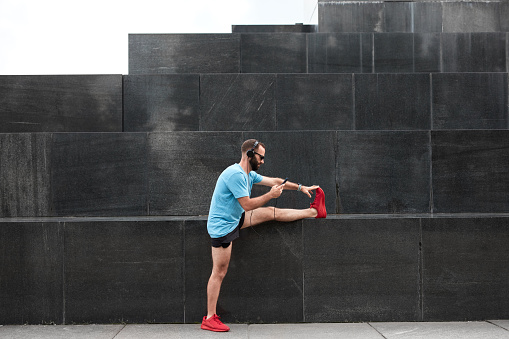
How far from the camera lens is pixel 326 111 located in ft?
31.1

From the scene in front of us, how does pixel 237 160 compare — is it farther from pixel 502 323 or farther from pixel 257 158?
pixel 502 323

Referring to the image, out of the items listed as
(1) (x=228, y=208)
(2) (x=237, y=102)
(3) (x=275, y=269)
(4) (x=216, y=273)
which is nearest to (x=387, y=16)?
(2) (x=237, y=102)

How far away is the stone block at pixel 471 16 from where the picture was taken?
11.6 meters

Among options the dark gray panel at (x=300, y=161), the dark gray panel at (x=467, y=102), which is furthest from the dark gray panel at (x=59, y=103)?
the dark gray panel at (x=467, y=102)

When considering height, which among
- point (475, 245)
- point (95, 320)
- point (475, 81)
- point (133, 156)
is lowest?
point (95, 320)

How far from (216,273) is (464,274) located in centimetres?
348

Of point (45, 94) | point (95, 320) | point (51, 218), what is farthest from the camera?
point (45, 94)

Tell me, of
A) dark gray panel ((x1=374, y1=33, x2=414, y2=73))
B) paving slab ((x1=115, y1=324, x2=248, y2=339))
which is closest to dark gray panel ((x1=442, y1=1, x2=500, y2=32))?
dark gray panel ((x1=374, y1=33, x2=414, y2=73))

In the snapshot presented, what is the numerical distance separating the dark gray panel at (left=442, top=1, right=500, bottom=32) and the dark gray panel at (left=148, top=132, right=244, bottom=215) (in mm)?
6625

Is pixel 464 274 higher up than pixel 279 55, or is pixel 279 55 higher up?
pixel 279 55

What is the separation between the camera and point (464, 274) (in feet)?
23.3

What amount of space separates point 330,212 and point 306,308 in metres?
1.62

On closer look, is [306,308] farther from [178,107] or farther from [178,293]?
[178,107]

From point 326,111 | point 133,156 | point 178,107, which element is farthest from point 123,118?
point 326,111
